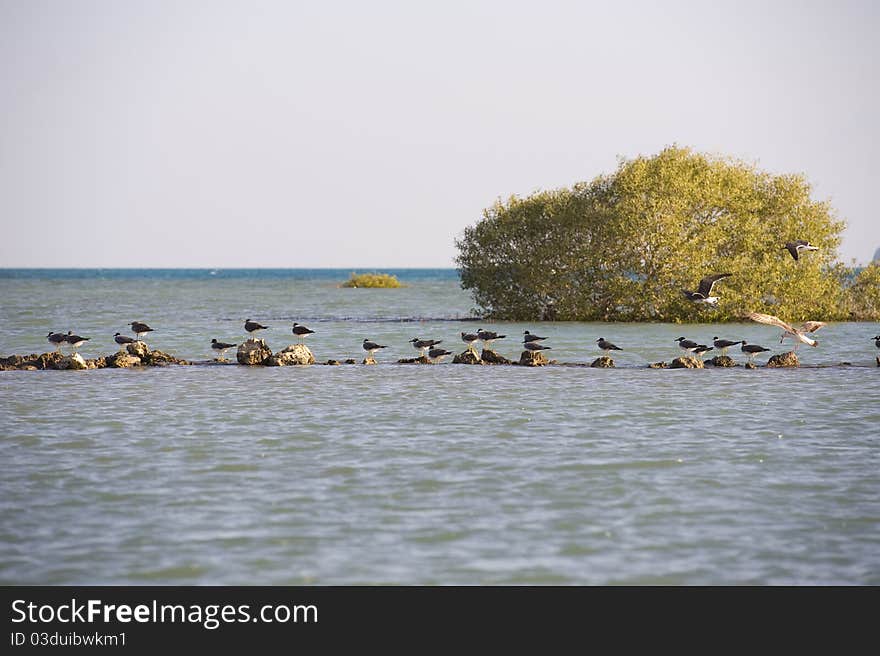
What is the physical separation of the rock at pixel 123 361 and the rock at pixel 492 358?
36.1ft

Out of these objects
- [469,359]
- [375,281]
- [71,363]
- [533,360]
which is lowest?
[71,363]

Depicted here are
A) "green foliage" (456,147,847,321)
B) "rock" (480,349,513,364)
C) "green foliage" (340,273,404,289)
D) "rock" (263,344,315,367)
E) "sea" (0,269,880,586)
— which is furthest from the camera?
"green foliage" (340,273,404,289)

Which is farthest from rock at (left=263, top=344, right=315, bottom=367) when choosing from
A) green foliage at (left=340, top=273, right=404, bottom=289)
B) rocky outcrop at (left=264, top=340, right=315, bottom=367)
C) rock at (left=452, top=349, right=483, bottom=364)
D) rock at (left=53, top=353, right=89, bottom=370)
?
green foliage at (left=340, top=273, right=404, bottom=289)

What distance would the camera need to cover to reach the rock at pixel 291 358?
33.5m

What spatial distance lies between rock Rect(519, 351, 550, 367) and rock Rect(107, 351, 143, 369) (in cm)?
1215

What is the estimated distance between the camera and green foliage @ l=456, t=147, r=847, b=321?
51844 mm

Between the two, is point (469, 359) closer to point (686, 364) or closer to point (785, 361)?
point (686, 364)

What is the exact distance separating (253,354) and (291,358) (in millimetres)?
1198

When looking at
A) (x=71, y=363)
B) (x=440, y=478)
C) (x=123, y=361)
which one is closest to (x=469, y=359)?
(x=123, y=361)

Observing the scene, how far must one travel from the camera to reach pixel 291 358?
33.6 m

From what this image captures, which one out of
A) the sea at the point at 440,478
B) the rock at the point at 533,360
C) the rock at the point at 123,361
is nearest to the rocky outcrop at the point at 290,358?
the sea at the point at 440,478

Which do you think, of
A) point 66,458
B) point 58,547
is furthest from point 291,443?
point 58,547

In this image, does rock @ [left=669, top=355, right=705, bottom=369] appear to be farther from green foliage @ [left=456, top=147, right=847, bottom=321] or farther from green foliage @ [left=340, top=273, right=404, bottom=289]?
green foliage @ [left=340, top=273, right=404, bottom=289]

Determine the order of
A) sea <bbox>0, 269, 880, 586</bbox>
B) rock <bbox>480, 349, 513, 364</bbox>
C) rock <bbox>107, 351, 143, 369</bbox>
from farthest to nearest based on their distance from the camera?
1. rock <bbox>480, 349, 513, 364</bbox>
2. rock <bbox>107, 351, 143, 369</bbox>
3. sea <bbox>0, 269, 880, 586</bbox>
